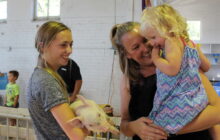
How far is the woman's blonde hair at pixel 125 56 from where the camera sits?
49.6 inches

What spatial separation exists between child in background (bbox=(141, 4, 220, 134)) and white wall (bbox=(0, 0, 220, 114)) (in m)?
3.56

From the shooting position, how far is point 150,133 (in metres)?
1.12

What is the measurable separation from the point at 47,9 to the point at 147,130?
548cm

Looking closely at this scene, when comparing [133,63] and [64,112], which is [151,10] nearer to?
[133,63]

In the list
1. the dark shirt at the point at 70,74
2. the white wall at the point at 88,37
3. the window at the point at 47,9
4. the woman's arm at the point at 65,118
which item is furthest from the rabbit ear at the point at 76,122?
the window at the point at 47,9

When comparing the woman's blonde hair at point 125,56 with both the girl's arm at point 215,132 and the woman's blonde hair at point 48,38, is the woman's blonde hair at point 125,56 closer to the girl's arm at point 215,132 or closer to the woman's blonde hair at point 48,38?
the woman's blonde hair at point 48,38

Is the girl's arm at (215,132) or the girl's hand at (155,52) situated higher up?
the girl's hand at (155,52)

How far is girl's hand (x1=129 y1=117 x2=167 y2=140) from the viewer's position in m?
1.11

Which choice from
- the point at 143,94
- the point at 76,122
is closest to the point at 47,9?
the point at 143,94

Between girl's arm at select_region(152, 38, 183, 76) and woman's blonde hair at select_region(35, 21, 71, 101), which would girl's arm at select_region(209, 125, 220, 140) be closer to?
girl's arm at select_region(152, 38, 183, 76)

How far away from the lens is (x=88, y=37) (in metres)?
5.46

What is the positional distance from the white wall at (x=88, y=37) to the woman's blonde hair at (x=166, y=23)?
355 centimetres

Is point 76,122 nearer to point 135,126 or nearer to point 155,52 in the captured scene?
point 135,126

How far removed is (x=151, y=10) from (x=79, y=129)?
67 centimetres
